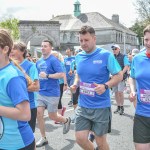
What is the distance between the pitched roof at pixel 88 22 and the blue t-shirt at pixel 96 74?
93980 millimetres

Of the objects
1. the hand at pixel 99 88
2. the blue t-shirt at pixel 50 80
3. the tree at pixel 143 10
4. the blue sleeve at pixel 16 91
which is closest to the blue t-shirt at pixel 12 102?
the blue sleeve at pixel 16 91

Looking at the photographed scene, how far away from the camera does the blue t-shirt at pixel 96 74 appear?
5488mm

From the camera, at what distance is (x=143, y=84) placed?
15.6 feet

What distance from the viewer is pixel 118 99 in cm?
1173

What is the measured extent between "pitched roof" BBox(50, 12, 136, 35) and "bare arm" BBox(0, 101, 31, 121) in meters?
96.4

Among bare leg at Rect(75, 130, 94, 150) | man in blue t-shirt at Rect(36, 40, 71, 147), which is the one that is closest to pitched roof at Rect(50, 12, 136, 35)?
man in blue t-shirt at Rect(36, 40, 71, 147)

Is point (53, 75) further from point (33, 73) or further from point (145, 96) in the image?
point (145, 96)

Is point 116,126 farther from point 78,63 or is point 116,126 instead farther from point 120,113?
point 78,63

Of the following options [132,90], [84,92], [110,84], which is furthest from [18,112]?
[84,92]

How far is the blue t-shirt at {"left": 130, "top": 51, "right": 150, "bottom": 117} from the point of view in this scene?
4.70m

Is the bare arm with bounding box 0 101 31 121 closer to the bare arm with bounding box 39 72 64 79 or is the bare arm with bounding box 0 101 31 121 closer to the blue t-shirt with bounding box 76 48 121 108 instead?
the blue t-shirt with bounding box 76 48 121 108

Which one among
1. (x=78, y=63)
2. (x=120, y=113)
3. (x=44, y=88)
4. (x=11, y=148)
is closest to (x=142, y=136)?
(x=78, y=63)

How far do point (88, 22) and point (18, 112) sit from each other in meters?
103

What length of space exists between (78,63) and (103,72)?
1.34ft
